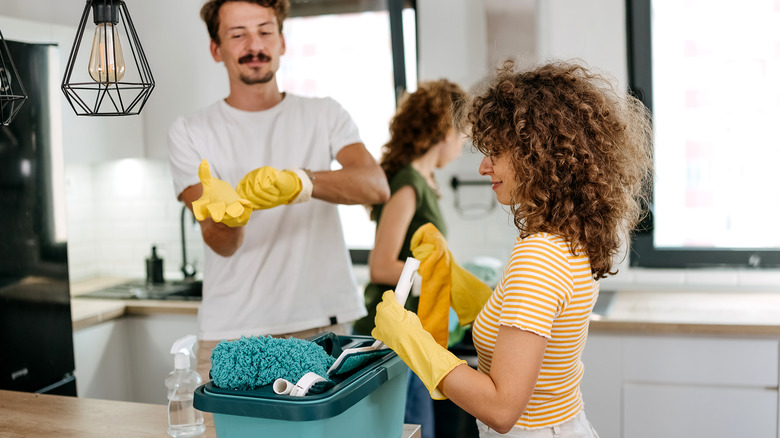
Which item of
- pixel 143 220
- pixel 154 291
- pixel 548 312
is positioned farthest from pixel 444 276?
pixel 143 220

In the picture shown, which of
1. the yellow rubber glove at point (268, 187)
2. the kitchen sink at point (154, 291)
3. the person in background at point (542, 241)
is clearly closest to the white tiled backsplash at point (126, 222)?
the kitchen sink at point (154, 291)

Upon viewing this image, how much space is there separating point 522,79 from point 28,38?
1.85 meters

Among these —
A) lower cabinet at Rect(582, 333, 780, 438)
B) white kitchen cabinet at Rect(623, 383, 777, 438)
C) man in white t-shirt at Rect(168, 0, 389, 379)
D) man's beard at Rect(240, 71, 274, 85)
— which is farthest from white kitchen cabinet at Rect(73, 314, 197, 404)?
white kitchen cabinet at Rect(623, 383, 777, 438)

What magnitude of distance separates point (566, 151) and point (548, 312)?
277 millimetres

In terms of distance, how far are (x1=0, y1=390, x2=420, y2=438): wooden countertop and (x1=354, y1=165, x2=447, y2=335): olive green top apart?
103cm

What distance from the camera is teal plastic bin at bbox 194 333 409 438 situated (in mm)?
1149

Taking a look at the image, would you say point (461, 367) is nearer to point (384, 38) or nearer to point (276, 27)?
point (276, 27)

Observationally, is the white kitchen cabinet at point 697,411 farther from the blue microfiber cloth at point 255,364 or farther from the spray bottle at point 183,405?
the blue microfiber cloth at point 255,364

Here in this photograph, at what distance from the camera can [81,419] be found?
161 cm

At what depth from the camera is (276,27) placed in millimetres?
2219

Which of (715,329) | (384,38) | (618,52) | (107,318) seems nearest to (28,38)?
(107,318)

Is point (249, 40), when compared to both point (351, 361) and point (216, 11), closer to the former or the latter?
point (216, 11)

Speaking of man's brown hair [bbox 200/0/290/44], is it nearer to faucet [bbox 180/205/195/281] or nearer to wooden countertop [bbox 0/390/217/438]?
wooden countertop [bbox 0/390/217/438]

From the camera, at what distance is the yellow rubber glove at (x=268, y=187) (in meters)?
1.82
